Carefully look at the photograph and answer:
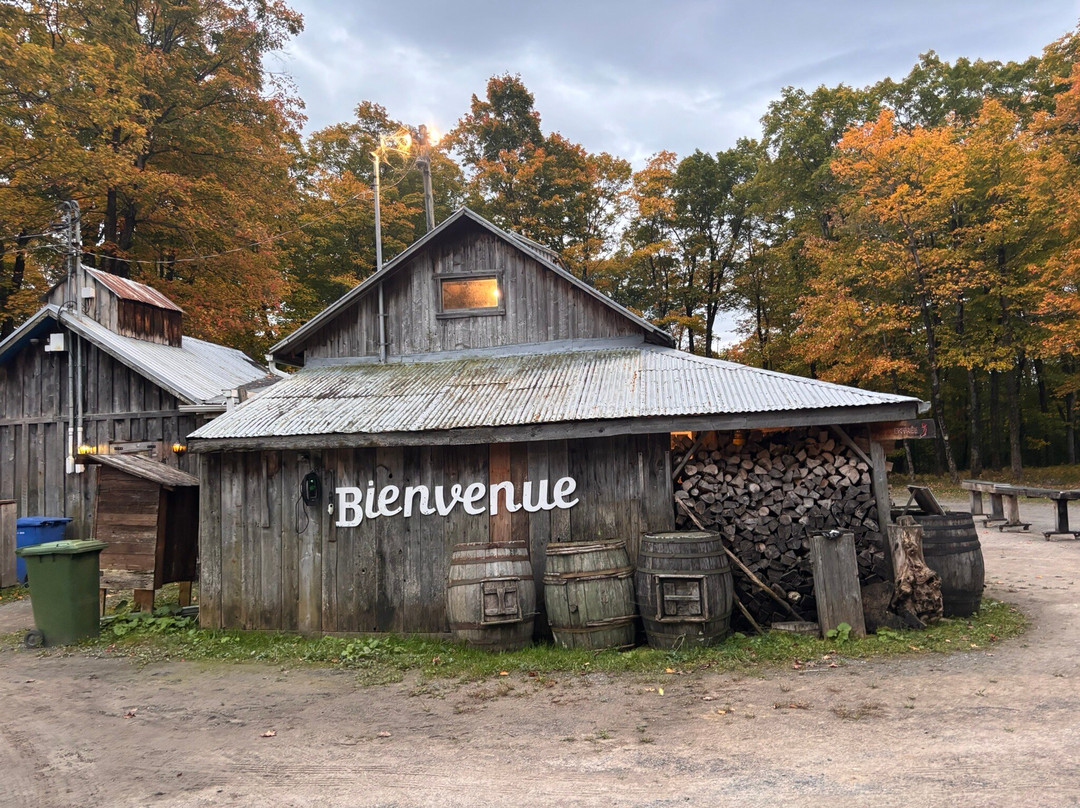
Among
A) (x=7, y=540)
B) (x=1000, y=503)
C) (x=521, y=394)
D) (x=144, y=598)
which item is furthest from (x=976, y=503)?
(x=7, y=540)

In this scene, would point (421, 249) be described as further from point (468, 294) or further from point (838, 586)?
point (838, 586)

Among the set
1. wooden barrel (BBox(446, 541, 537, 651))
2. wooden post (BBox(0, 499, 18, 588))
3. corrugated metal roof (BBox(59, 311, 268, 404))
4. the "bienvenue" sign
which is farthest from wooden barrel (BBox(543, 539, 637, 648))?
wooden post (BBox(0, 499, 18, 588))

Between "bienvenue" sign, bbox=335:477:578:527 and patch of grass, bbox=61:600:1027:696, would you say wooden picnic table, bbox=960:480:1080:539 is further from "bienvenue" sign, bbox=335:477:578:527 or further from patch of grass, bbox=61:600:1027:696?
"bienvenue" sign, bbox=335:477:578:527

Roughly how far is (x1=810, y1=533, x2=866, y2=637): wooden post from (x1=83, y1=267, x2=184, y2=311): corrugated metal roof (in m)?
14.2

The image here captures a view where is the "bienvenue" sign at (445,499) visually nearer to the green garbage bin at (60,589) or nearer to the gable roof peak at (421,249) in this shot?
the green garbage bin at (60,589)

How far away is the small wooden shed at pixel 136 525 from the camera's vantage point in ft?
29.9

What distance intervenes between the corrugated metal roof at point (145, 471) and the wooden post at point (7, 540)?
425cm

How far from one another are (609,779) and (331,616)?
16.3 feet

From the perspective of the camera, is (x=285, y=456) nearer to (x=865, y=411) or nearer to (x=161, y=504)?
(x=161, y=504)

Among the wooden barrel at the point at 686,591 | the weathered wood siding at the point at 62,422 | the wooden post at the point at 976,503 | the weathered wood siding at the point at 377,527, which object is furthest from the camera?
the wooden post at the point at 976,503

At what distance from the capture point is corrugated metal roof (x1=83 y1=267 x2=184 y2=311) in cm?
1411

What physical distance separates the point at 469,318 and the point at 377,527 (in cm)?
380

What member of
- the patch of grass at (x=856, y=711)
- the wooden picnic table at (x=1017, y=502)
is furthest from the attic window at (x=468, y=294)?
the wooden picnic table at (x=1017, y=502)

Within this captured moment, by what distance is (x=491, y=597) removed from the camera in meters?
7.16
